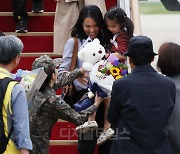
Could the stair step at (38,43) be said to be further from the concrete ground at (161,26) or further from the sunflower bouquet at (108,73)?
the concrete ground at (161,26)

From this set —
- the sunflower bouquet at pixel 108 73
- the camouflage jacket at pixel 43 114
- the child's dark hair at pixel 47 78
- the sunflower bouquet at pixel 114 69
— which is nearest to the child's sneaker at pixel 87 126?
the sunflower bouquet at pixel 108 73

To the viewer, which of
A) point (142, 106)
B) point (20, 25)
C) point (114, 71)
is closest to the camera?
point (142, 106)

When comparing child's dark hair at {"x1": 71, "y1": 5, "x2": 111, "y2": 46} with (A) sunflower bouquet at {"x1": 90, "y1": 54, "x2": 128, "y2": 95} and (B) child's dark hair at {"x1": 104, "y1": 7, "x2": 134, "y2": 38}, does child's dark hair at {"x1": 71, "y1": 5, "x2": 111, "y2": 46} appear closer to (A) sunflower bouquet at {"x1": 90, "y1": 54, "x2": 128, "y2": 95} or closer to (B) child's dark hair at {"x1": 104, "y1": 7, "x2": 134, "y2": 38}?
(B) child's dark hair at {"x1": 104, "y1": 7, "x2": 134, "y2": 38}

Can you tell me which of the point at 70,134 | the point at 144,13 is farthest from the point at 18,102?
the point at 144,13

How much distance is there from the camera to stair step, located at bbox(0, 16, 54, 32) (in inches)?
275

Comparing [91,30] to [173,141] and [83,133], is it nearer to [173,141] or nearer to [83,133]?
[83,133]

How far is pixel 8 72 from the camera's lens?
3893mm

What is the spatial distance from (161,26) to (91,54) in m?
9.28

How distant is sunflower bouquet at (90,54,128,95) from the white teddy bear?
0.09 meters

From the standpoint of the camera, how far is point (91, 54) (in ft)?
16.3

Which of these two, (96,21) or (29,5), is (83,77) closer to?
(96,21)

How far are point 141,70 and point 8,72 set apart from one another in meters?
0.95

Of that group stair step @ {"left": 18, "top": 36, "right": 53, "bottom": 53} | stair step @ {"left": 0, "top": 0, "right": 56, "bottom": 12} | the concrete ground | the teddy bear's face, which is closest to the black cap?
the teddy bear's face

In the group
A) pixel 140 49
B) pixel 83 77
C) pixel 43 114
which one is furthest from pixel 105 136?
pixel 140 49
